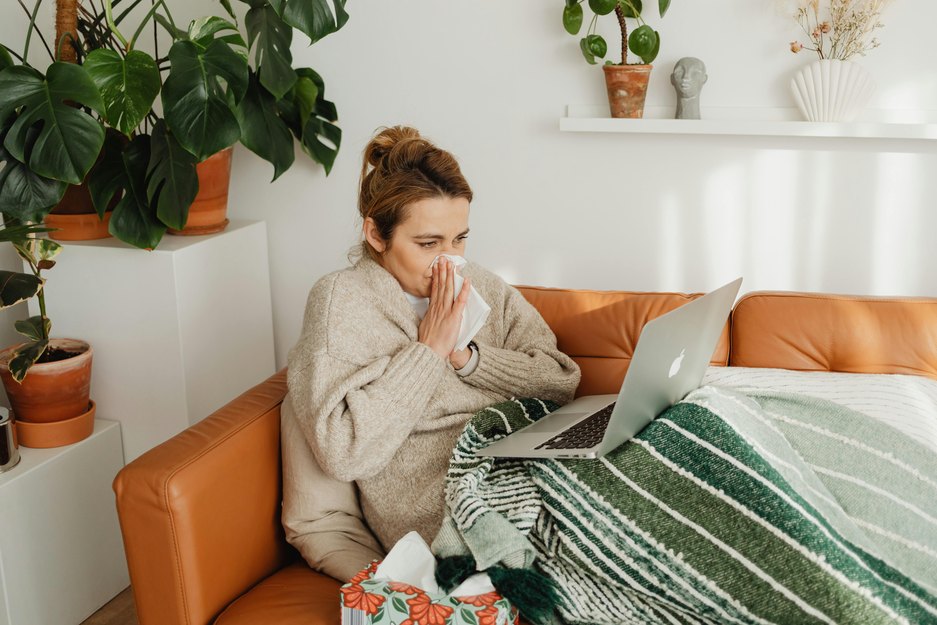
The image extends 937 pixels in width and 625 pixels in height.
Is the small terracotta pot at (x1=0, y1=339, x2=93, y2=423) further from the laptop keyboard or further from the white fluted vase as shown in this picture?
the white fluted vase

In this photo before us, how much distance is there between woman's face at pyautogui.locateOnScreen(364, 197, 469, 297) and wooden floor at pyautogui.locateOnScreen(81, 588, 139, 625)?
1.12 m

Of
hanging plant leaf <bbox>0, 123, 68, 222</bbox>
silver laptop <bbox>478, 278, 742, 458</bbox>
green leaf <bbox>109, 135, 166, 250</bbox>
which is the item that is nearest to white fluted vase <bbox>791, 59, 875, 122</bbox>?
silver laptop <bbox>478, 278, 742, 458</bbox>

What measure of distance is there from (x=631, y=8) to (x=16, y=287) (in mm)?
1531

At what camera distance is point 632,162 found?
2256mm

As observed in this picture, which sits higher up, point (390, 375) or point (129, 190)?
point (129, 190)

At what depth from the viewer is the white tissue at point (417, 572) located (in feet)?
4.50

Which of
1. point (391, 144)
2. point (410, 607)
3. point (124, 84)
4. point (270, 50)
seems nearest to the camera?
point (410, 607)

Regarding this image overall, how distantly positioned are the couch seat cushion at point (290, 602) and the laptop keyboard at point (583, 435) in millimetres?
445

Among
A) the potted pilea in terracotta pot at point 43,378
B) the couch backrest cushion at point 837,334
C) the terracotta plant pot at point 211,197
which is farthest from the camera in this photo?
the terracotta plant pot at point 211,197

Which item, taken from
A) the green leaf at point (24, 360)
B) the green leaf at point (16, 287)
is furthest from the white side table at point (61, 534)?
the green leaf at point (16, 287)

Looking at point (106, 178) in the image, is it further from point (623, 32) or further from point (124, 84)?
point (623, 32)

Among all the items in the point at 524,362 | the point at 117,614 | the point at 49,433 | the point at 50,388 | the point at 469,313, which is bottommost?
the point at 117,614

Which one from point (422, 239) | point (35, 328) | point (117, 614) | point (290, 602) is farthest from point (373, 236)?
point (117, 614)

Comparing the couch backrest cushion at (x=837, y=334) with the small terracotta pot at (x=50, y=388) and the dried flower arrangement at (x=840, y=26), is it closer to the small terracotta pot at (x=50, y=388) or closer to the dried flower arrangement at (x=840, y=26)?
the dried flower arrangement at (x=840, y=26)
